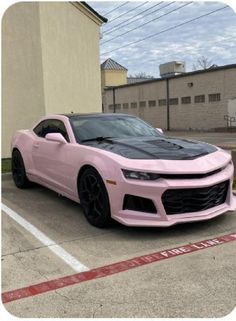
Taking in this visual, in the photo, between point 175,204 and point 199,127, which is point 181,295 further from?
point 199,127

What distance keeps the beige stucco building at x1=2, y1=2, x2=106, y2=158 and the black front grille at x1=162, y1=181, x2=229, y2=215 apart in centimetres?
859

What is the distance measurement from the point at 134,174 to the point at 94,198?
2.25 feet

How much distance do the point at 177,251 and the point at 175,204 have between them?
0.60 meters

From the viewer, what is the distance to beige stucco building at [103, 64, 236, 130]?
1228 inches

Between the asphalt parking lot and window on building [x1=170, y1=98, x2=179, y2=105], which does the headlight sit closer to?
the asphalt parking lot

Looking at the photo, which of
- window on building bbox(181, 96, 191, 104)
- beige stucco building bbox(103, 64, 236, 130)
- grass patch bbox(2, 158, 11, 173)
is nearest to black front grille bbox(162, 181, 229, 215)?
grass patch bbox(2, 158, 11, 173)

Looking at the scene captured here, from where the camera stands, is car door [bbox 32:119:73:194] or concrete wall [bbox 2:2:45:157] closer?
car door [bbox 32:119:73:194]

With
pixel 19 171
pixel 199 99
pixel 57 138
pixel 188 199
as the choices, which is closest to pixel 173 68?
pixel 199 99

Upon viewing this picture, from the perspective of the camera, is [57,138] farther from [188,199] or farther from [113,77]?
[113,77]

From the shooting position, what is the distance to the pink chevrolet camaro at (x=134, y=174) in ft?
15.5

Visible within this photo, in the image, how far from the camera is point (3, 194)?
721 cm

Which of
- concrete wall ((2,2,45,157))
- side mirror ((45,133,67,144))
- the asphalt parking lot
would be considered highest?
concrete wall ((2,2,45,157))

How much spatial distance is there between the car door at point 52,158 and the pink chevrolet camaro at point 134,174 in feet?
0.05

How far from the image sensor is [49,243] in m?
4.69
